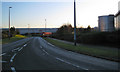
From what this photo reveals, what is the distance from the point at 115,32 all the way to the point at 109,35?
0.46 ft

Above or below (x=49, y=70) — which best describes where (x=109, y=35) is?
above

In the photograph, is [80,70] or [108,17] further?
[80,70]

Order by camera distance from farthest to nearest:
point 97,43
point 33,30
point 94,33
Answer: point 33,30
point 97,43
point 94,33

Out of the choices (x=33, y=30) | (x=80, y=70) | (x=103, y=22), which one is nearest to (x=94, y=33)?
(x=103, y=22)

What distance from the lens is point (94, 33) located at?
2.34m

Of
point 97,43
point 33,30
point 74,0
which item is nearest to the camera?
point 97,43

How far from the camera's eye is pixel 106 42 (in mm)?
2258

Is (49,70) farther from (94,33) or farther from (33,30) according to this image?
(33,30)

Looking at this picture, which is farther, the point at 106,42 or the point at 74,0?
the point at 74,0

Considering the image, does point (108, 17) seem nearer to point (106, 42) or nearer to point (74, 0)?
point (106, 42)

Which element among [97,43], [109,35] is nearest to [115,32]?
[109,35]

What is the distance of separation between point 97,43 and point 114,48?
395mm

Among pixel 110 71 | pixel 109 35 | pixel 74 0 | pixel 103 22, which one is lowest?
pixel 110 71

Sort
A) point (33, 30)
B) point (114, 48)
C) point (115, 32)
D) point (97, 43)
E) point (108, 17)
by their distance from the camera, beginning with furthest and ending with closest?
point (33, 30) → point (108, 17) → point (97, 43) → point (114, 48) → point (115, 32)
